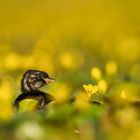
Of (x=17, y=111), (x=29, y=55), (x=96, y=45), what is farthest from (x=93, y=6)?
(x=17, y=111)

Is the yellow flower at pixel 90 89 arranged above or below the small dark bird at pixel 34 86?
above

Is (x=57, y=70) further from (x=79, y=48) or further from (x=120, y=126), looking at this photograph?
(x=120, y=126)

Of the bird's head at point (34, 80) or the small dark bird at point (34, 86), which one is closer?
the small dark bird at point (34, 86)

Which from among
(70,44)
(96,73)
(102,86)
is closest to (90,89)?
(102,86)

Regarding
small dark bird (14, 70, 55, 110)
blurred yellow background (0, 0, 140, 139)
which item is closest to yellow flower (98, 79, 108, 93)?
blurred yellow background (0, 0, 140, 139)

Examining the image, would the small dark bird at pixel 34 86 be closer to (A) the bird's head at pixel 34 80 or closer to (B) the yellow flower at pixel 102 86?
(A) the bird's head at pixel 34 80

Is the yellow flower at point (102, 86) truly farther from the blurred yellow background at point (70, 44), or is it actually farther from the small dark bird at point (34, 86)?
the small dark bird at point (34, 86)

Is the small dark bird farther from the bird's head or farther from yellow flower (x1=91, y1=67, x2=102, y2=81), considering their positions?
yellow flower (x1=91, y1=67, x2=102, y2=81)

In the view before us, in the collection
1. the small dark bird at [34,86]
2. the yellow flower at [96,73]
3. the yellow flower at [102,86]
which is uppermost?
the yellow flower at [102,86]

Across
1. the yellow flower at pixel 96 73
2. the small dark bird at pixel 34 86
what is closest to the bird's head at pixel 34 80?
the small dark bird at pixel 34 86
